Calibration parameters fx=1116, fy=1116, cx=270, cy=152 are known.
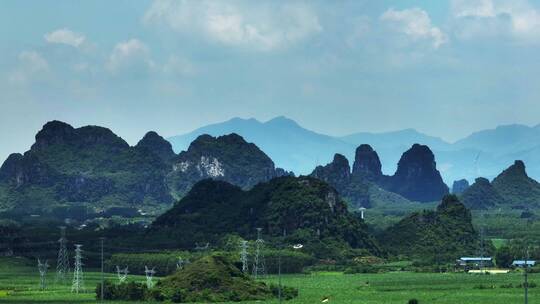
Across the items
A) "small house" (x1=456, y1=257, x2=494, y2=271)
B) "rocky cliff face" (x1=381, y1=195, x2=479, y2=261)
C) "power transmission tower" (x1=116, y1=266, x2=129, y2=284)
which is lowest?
"power transmission tower" (x1=116, y1=266, x2=129, y2=284)

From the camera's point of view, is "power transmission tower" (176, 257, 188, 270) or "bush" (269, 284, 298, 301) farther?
"power transmission tower" (176, 257, 188, 270)

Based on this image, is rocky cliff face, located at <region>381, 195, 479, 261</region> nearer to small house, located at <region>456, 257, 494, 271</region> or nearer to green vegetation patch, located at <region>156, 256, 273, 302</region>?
small house, located at <region>456, 257, 494, 271</region>

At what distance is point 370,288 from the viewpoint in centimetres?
11781

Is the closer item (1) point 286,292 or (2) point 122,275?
(1) point 286,292

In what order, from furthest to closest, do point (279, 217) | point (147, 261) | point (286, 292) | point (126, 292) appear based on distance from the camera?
point (279, 217) → point (147, 261) → point (126, 292) → point (286, 292)

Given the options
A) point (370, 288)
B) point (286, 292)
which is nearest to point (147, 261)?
point (370, 288)

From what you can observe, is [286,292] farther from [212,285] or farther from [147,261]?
[147,261]

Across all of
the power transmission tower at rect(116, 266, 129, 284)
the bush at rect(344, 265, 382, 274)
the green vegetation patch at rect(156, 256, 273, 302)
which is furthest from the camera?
→ the bush at rect(344, 265, 382, 274)

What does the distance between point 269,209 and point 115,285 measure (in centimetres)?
6847

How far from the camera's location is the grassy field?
103 m

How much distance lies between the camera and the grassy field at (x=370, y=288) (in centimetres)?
10325

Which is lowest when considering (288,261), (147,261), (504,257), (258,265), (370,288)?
(370,288)

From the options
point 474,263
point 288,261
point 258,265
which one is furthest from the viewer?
point 474,263

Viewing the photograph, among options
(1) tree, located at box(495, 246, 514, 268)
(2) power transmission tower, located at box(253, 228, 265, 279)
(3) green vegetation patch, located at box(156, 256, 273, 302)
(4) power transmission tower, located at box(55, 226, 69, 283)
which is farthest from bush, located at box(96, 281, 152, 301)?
(1) tree, located at box(495, 246, 514, 268)
